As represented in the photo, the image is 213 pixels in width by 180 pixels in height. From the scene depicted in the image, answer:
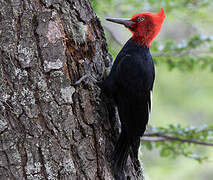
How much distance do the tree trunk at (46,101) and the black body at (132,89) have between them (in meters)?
0.31

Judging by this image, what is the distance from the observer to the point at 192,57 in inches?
138

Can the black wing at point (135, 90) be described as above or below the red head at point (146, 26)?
below

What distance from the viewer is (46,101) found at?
1.83 metres

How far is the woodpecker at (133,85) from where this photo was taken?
2.31m

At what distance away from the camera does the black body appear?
233 cm

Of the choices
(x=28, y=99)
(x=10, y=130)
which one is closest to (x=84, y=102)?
(x=28, y=99)

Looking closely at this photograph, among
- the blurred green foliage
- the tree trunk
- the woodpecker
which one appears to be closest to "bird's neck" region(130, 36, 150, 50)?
the woodpecker

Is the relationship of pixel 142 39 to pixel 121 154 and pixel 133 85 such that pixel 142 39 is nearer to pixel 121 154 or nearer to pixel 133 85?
pixel 133 85

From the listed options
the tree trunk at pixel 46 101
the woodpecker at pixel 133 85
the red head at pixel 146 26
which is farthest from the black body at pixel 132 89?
the tree trunk at pixel 46 101

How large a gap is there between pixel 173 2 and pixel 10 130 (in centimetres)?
256

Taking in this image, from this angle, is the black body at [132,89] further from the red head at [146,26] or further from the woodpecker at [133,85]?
the red head at [146,26]

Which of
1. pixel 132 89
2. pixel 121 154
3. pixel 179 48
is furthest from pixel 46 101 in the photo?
pixel 179 48

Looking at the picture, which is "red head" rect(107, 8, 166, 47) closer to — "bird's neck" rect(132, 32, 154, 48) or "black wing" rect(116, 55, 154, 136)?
"bird's neck" rect(132, 32, 154, 48)

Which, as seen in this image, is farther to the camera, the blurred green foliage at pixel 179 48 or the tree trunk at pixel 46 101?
the blurred green foliage at pixel 179 48
